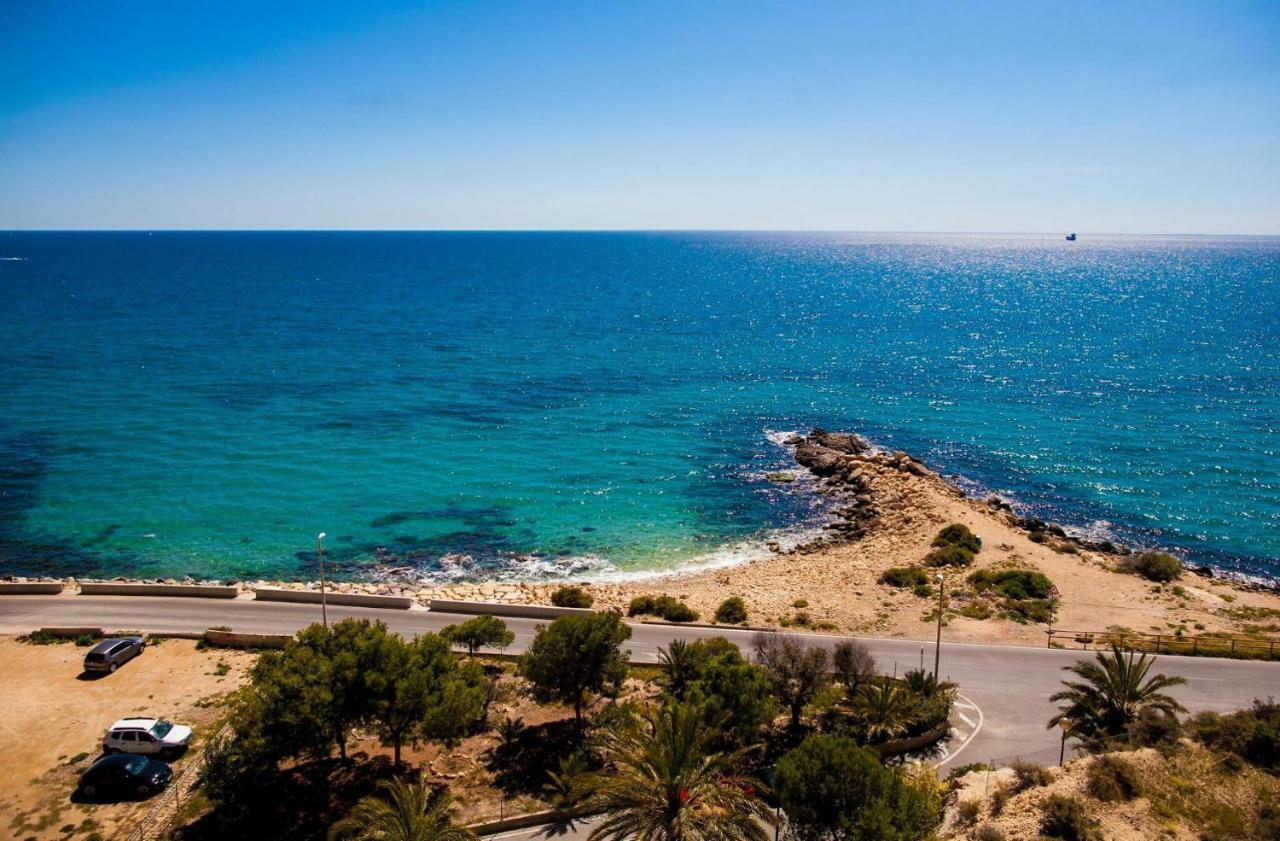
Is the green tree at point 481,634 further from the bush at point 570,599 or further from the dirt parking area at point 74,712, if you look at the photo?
the dirt parking area at point 74,712

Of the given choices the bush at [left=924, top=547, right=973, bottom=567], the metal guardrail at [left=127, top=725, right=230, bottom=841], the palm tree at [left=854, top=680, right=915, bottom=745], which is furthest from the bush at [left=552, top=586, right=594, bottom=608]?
the bush at [left=924, top=547, right=973, bottom=567]

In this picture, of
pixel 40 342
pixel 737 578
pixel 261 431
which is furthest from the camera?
pixel 40 342

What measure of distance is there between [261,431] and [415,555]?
30.7 metres

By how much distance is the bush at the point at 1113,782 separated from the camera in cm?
2150

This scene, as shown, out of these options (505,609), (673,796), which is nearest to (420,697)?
(673,796)

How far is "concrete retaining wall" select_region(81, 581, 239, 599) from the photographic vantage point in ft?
131

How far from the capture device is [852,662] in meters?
29.9

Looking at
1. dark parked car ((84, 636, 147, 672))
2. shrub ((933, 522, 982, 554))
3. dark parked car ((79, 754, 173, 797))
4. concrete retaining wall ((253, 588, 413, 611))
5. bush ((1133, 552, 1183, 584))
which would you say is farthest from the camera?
shrub ((933, 522, 982, 554))

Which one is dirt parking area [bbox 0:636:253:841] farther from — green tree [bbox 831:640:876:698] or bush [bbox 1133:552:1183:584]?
bush [bbox 1133:552:1183:584]

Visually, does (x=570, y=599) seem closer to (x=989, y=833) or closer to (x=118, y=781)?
(x=118, y=781)

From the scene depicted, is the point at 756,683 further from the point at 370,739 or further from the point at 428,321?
the point at 428,321

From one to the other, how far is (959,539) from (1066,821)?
3118 cm

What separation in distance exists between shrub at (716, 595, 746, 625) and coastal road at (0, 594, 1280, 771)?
1.66m

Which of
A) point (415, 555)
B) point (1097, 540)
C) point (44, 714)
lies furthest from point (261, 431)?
point (1097, 540)
